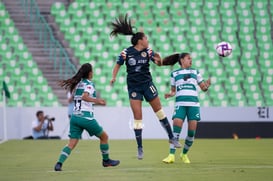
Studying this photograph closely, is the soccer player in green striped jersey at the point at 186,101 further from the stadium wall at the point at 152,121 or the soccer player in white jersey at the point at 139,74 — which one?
the stadium wall at the point at 152,121

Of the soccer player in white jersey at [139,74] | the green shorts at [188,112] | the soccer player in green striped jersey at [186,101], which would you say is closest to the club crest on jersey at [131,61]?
the soccer player in white jersey at [139,74]

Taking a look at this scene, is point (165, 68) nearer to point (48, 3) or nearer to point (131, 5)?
point (131, 5)

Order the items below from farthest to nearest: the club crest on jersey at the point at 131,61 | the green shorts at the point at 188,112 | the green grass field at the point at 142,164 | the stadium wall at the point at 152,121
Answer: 1. the stadium wall at the point at 152,121
2. the club crest on jersey at the point at 131,61
3. the green shorts at the point at 188,112
4. the green grass field at the point at 142,164

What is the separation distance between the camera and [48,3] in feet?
88.7

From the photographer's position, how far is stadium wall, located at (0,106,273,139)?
23.0 metres

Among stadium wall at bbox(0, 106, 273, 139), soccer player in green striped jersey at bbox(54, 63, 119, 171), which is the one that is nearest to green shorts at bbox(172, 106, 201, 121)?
soccer player in green striped jersey at bbox(54, 63, 119, 171)

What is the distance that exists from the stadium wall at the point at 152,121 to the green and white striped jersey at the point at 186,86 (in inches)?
413

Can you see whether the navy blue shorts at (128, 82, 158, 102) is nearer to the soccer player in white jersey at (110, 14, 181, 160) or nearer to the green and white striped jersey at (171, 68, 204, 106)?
the soccer player in white jersey at (110, 14, 181, 160)

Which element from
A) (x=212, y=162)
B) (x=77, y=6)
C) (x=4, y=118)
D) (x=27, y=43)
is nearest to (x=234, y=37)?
(x=77, y=6)

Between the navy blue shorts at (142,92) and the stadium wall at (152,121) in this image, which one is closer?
the navy blue shorts at (142,92)

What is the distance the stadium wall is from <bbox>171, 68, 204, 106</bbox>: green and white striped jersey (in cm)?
1050

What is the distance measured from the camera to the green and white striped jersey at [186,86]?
1241cm

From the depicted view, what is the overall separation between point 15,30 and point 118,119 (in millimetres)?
5636

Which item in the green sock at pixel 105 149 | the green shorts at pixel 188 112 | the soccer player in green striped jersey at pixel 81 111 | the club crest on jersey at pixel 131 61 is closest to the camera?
the soccer player in green striped jersey at pixel 81 111
